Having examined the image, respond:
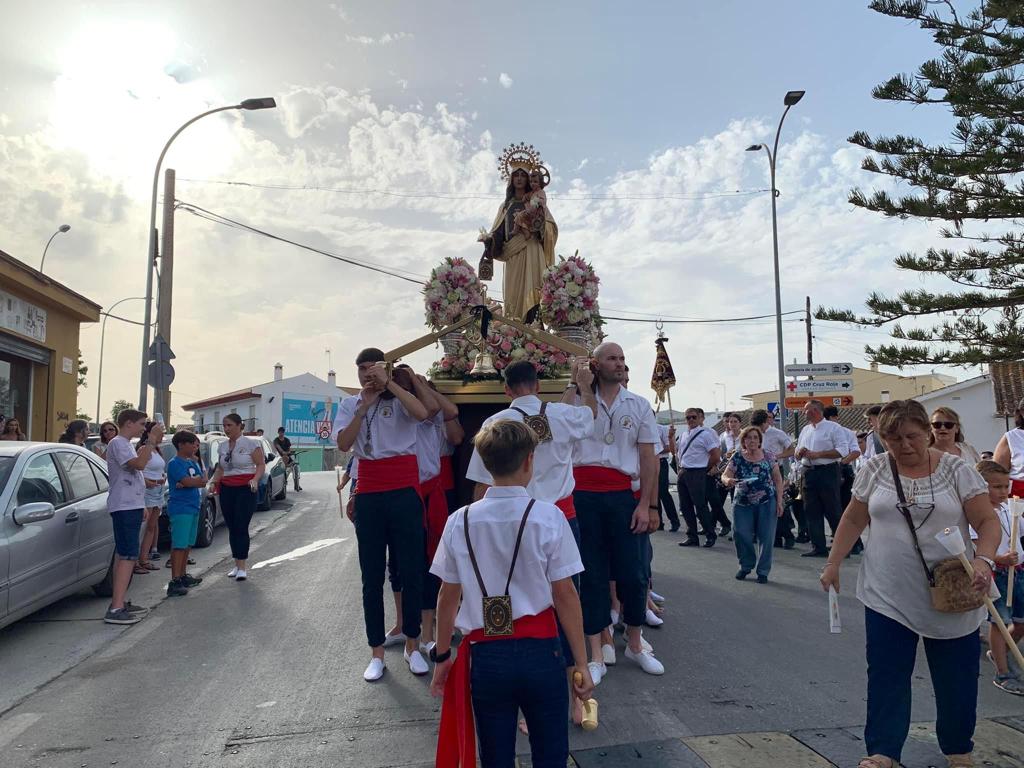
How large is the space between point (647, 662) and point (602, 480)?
4.05ft

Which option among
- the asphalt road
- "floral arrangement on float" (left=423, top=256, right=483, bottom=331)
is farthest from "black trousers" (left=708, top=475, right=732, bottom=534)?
"floral arrangement on float" (left=423, top=256, right=483, bottom=331)

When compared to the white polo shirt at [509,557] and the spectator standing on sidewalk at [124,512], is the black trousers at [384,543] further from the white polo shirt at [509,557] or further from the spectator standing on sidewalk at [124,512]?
the spectator standing on sidewalk at [124,512]

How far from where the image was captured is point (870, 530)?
12.4 feet

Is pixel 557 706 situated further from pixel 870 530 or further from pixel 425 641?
pixel 425 641

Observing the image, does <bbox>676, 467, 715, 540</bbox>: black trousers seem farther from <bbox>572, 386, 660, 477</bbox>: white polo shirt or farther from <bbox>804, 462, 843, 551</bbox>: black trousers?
<bbox>572, 386, 660, 477</bbox>: white polo shirt

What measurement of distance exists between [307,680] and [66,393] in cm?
1641

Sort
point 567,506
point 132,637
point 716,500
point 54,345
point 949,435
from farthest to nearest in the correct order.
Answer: point 54,345 < point 716,500 < point 132,637 < point 949,435 < point 567,506

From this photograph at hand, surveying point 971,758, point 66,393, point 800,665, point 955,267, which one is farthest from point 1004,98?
point 66,393

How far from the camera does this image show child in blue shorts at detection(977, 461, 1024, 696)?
15.9 ft

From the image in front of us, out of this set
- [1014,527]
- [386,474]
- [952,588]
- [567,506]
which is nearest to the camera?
[952,588]

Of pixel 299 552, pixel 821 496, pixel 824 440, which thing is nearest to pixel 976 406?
pixel 821 496

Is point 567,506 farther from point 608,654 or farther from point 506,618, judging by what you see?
point 506,618

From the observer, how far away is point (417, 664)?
5.05 m

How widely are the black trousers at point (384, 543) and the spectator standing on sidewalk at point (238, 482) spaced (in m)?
3.63
